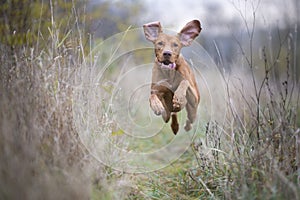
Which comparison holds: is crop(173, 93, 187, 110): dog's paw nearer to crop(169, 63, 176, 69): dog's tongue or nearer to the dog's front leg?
the dog's front leg

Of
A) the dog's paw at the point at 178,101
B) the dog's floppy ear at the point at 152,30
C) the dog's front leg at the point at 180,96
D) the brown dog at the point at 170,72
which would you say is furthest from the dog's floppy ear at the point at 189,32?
the dog's paw at the point at 178,101

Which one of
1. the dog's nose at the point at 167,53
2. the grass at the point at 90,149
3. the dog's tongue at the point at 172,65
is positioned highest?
the dog's nose at the point at 167,53

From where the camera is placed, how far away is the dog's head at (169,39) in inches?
142

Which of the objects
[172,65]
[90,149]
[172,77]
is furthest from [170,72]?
[90,149]

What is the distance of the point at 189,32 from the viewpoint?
3.72 m

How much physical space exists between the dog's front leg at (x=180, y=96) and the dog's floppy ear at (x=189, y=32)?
37 centimetres

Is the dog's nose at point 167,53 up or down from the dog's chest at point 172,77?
up

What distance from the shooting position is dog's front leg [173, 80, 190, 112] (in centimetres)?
358

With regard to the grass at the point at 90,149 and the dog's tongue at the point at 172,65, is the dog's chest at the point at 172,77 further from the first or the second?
the grass at the point at 90,149

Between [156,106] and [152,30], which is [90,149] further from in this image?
[152,30]

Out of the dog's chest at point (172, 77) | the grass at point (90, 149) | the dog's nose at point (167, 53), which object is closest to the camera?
the grass at point (90, 149)

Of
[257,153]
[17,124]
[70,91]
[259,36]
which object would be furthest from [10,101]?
[259,36]

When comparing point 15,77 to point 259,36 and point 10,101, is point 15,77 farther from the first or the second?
point 259,36

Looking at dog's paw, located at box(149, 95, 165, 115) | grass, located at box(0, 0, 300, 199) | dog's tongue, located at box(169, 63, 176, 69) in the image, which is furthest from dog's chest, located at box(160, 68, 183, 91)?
grass, located at box(0, 0, 300, 199)
